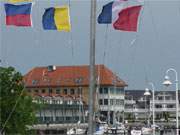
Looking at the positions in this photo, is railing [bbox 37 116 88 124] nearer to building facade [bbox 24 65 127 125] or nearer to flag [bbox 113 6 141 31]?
building facade [bbox 24 65 127 125]

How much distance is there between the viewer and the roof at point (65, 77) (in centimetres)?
15775

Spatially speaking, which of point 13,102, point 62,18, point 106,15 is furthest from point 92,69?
point 13,102

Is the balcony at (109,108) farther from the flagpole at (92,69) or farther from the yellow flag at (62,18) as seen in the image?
the flagpole at (92,69)

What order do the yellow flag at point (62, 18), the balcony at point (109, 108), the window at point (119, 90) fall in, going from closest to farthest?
the yellow flag at point (62, 18)
the balcony at point (109, 108)
the window at point (119, 90)

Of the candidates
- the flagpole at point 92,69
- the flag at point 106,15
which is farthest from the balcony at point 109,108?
the flagpole at point 92,69

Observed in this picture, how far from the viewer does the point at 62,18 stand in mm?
22344

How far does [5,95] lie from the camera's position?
4334 cm

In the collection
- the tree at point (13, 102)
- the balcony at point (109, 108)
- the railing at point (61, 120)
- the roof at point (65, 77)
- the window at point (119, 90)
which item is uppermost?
the tree at point (13, 102)

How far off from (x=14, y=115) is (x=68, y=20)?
23.0m

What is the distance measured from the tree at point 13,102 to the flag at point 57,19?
19883mm

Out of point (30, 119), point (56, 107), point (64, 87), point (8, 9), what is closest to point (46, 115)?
point (56, 107)

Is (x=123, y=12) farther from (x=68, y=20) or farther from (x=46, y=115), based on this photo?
(x=46, y=115)

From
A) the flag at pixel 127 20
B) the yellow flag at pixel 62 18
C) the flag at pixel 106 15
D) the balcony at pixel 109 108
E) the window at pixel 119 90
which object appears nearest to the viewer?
the flag at pixel 106 15

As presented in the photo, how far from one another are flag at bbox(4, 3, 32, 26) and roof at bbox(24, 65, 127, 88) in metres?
131
